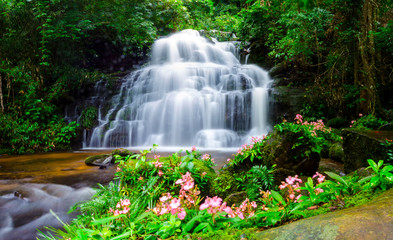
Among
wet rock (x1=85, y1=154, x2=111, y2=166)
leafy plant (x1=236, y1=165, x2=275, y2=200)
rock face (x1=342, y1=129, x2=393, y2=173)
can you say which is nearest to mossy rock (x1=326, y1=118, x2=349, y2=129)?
rock face (x1=342, y1=129, x2=393, y2=173)

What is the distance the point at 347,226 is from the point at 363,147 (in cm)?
297

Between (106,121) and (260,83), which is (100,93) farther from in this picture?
(260,83)

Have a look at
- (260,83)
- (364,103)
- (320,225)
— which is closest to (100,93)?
(260,83)

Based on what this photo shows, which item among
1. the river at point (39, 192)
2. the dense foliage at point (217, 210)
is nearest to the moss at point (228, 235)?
the dense foliage at point (217, 210)

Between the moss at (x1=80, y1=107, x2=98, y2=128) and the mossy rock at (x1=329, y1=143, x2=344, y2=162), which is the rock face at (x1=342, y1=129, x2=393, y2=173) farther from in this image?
the moss at (x1=80, y1=107, x2=98, y2=128)

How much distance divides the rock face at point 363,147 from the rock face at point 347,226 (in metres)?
2.20

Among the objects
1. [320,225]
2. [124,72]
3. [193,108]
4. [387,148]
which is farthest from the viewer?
[124,72]

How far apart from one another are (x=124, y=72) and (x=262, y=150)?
12677 millimetres

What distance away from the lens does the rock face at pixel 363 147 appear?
3.12 meters

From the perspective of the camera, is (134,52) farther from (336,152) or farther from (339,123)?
(336,152)

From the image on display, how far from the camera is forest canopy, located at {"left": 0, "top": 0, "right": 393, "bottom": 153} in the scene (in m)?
7.00

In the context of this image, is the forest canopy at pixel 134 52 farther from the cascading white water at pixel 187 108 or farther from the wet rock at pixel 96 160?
the wet rock at pixel 96 160

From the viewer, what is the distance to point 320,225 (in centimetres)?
124

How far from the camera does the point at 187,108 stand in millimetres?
10938
